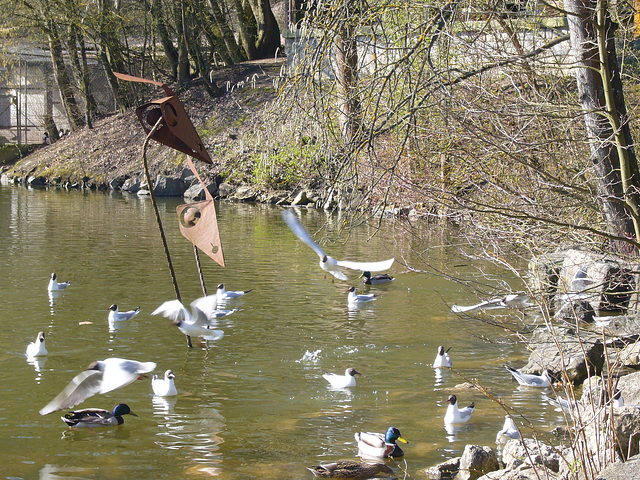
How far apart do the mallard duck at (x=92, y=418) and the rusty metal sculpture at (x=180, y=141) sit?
147cm

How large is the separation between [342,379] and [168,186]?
2346 centimetres

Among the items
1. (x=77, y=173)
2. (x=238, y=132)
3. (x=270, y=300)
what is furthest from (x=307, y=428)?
(x=77, y=173)

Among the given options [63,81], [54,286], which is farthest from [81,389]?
[63,81]

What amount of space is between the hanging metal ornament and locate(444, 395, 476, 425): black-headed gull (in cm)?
333

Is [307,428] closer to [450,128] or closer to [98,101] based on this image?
[450,128]

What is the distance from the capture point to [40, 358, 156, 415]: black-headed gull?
5777 mm

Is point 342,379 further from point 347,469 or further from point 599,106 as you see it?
point 599,106

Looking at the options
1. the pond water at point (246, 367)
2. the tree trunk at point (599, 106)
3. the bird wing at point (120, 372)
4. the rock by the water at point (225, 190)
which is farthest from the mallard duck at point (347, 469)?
the rock by the water at point (225, 190)

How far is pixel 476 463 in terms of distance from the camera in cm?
553

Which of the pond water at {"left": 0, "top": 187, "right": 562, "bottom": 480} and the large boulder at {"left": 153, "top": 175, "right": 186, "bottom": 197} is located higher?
the large boulder at {"left": 153, "top": 175, "right": 186, "bottom": 197}

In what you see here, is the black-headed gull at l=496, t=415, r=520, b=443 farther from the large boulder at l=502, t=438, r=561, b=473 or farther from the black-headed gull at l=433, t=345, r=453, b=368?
the black-headed gull at l=433, t=345, r=453, b=368

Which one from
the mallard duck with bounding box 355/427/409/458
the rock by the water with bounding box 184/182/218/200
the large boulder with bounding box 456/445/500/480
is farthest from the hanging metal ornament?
the rock by the water with bounding box 184/182/218/200

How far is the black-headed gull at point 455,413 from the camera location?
6.75 meters

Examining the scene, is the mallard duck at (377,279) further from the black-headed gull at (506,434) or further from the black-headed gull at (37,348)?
the black-headed gull at (506,434)
